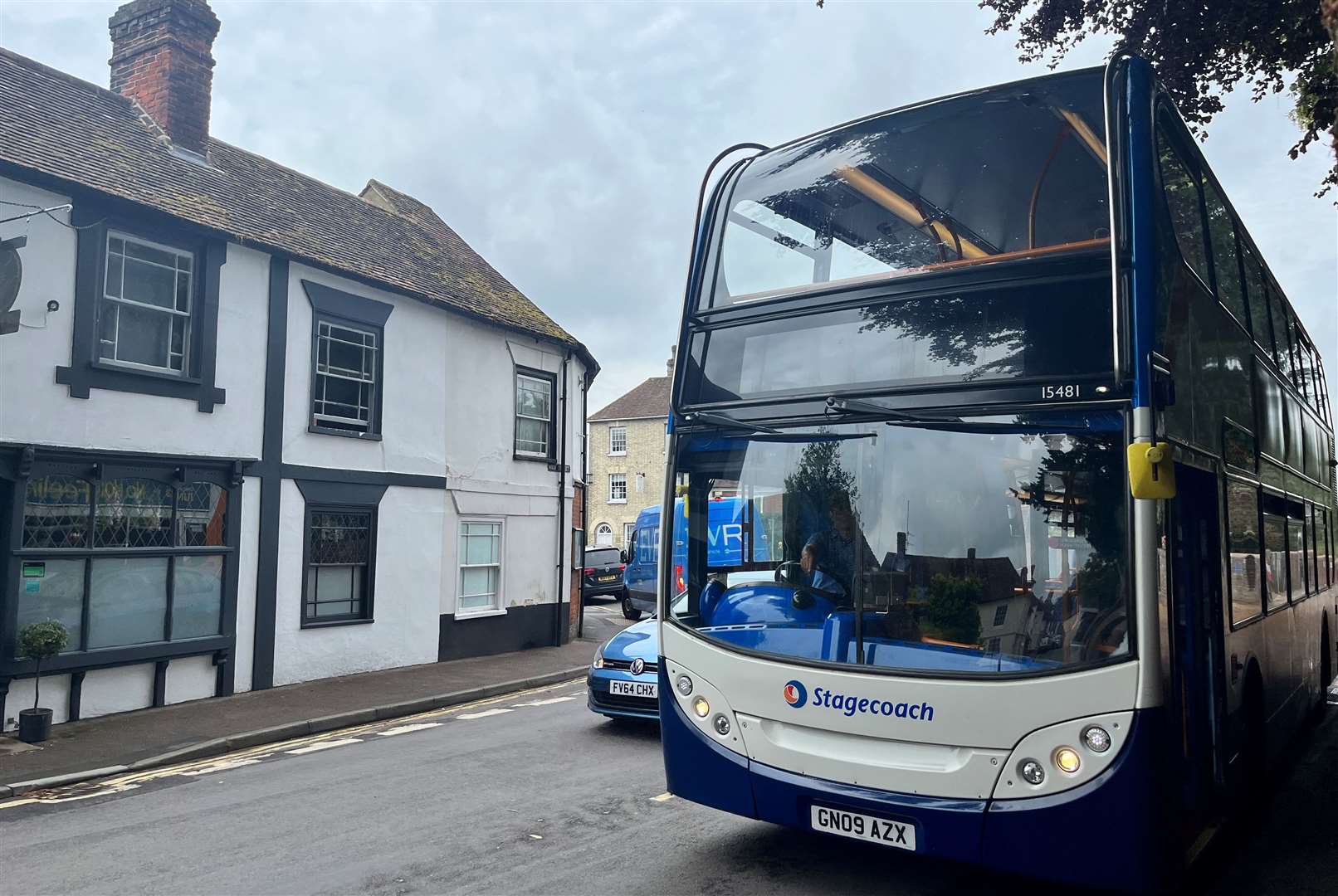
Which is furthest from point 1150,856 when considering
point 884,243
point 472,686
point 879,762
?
point 472,686

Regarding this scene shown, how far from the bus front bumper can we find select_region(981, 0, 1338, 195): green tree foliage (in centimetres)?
681

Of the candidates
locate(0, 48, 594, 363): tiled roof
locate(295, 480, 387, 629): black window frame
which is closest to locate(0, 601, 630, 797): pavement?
locate(295, 480, 387, 629): black window frame

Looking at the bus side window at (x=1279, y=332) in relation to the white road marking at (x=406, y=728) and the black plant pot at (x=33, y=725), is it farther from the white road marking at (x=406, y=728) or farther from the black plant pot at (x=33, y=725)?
the black plant pot at (x=33, y=725)

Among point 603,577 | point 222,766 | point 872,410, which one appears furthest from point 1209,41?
point 603,577

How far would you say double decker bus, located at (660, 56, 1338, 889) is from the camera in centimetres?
424

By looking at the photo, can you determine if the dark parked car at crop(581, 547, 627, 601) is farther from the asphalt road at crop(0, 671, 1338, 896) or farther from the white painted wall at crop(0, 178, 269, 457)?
the asphalt road at crop(0, 671, 1338, 896)

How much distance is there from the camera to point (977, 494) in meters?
4.59

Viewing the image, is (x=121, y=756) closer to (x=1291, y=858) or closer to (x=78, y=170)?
(x=78, y=170)

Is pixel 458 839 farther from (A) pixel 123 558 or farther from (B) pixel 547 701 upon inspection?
(A) pixel 123 558

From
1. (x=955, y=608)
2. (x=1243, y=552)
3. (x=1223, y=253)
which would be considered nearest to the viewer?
(x=955, y=608)

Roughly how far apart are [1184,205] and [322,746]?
879 cm

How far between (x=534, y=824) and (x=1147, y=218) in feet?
16.3

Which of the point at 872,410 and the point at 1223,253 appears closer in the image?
the point at 872,410

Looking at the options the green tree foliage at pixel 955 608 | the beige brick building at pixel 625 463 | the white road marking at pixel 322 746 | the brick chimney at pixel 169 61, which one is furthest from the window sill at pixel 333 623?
the beige brick building at pixel 625 463
